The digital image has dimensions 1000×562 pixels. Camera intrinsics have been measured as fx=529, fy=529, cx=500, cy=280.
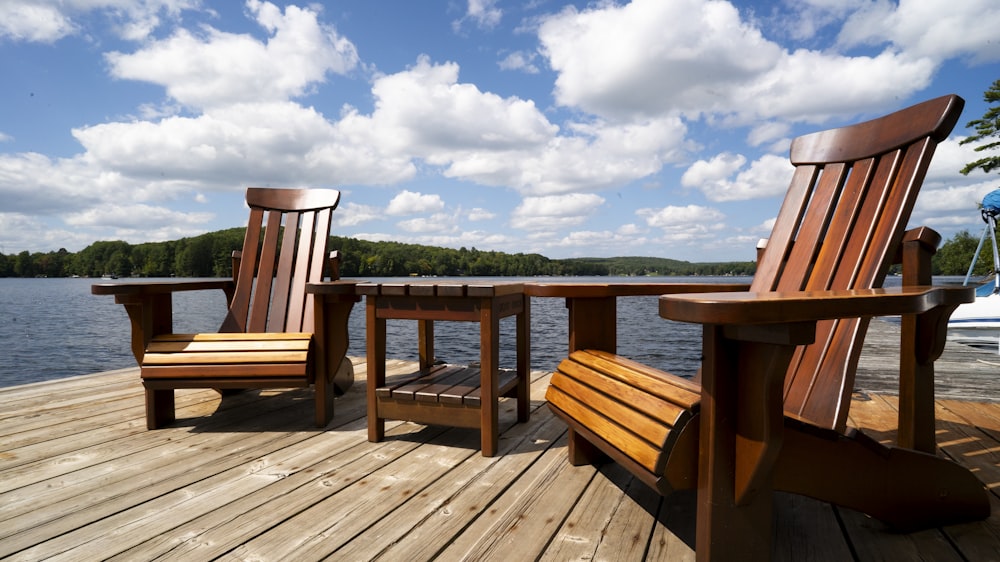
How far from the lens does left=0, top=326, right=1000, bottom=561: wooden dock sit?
5.02 ft

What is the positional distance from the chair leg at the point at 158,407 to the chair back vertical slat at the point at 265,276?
2.05ft

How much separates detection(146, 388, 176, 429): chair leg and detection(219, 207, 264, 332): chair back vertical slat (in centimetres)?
57

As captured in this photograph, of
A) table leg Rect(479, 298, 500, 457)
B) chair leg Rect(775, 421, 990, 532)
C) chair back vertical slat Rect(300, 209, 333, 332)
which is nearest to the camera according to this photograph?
chair leg Rect(775, 421, 990, 532)

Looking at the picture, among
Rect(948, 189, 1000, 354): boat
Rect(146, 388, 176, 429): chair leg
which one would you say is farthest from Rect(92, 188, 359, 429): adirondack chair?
Rect(948, 189, 1000, 354): boat

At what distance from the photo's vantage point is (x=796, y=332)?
102 cm

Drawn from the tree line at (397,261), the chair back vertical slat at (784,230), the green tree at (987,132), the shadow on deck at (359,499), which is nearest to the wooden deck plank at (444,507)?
the shadow on deck at (359,499)

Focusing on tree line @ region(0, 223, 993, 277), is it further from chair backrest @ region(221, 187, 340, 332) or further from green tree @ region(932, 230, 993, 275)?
chair backrest @ region(221, 187, 340, 332)

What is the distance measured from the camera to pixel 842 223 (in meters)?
1.99

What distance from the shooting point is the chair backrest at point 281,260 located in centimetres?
338

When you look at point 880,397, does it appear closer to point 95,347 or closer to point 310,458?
point 310,458

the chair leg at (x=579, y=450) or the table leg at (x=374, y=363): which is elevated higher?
the table leg at (x=374, y=363)

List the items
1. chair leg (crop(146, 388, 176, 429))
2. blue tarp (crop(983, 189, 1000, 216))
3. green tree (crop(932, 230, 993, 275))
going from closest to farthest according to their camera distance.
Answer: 1. chair leg (crop(146, 388, 176, 429))
2. blue tarp (crop(983, 189, 1000, 216))
3. green tree (crop(932, 230, 993, 275))

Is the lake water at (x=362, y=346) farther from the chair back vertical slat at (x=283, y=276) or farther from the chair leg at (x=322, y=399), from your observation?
the chair leg at (x=322, y=399)

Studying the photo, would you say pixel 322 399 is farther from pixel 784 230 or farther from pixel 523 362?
pixel 784 230
